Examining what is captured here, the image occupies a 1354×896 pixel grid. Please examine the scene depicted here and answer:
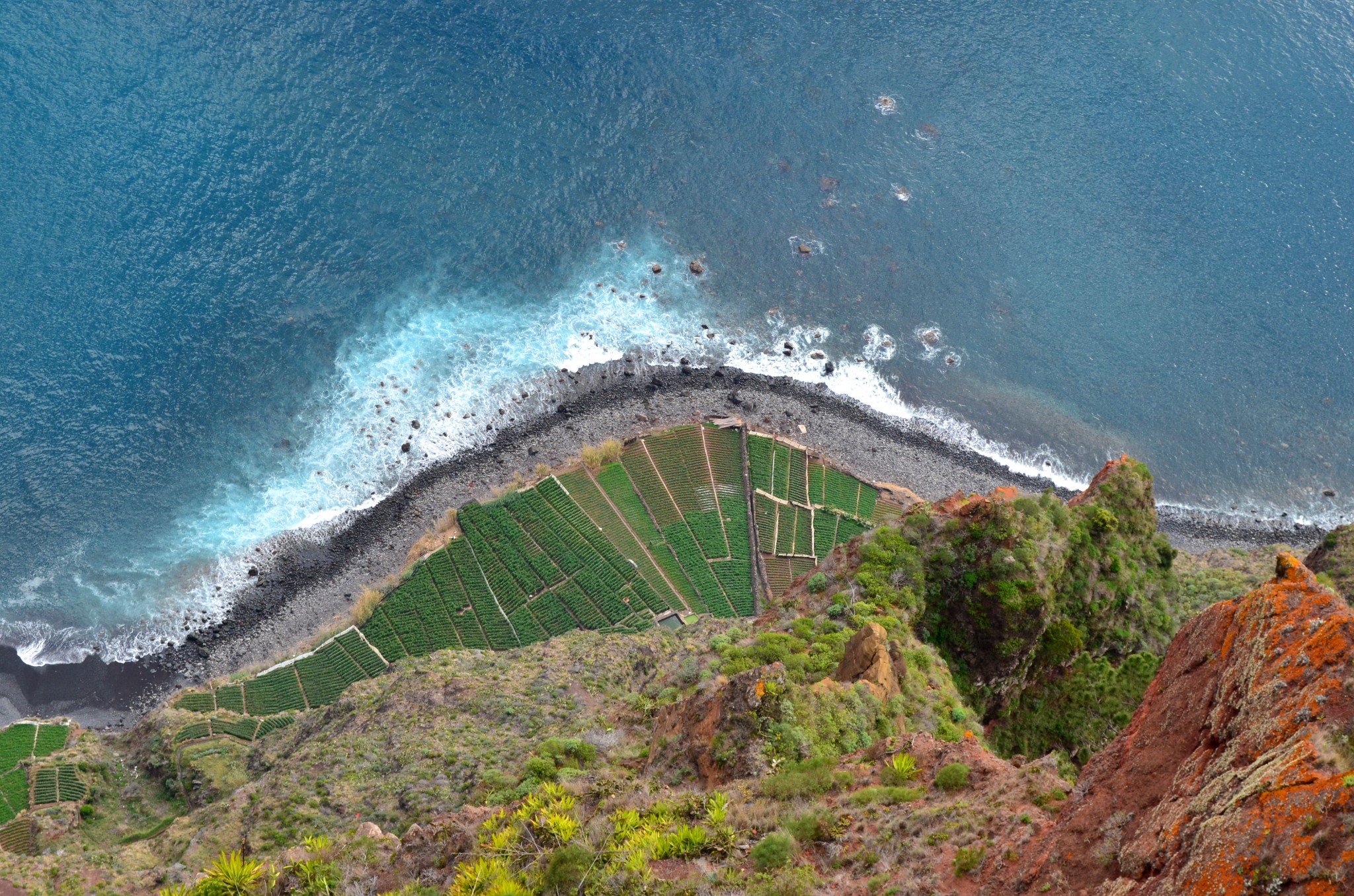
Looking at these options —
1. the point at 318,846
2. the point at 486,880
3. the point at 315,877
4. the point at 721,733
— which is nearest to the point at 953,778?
the point at 721,733

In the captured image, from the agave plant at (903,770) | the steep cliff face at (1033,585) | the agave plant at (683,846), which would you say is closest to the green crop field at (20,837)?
the agave plant at (683,846)

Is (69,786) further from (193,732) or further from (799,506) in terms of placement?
(799,506)

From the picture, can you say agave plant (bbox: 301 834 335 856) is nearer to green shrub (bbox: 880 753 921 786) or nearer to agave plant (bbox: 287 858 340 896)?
agave plant (bbox: 287 858 340 896)

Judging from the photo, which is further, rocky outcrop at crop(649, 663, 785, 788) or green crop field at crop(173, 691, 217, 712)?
green crop field at crop(173, 691, 217, 712)

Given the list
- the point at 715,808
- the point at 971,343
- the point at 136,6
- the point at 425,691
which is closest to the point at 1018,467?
the point at 971,343

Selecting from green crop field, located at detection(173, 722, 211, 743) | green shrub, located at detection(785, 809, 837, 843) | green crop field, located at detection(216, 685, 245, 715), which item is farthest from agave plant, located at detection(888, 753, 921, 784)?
green crop field, located at detection(216, 685, 245, 715)

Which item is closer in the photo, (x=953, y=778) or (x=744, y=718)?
(x=953, y=778)
